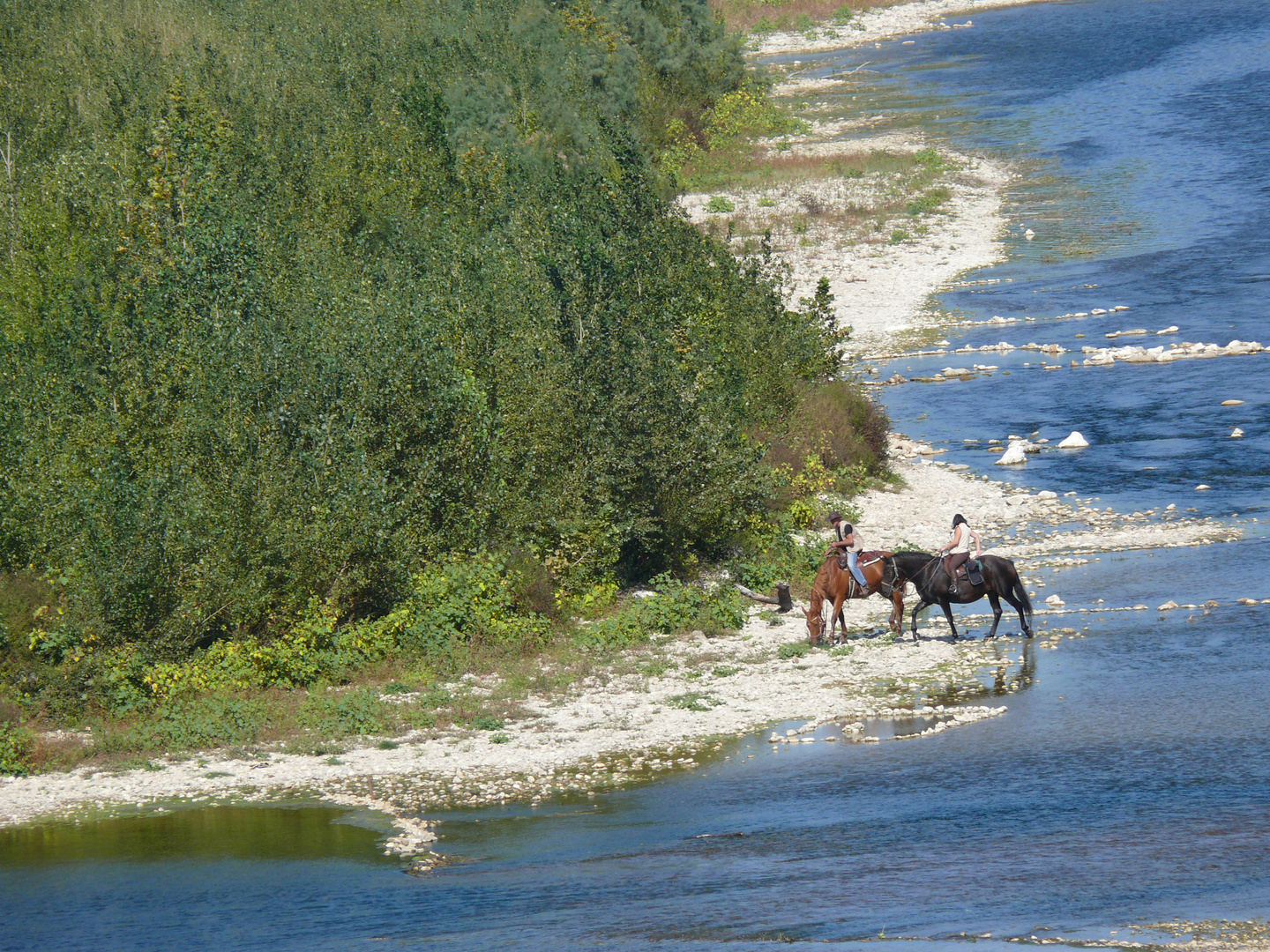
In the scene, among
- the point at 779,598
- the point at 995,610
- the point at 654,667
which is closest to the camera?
the point at 654,667

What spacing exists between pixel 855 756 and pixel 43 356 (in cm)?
1811

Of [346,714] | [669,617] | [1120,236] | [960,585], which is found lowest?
[669,617]

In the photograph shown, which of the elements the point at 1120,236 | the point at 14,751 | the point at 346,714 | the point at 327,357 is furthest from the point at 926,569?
the point at 1120,236

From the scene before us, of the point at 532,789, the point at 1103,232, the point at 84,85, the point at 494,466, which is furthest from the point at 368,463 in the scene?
the point at 1103,232

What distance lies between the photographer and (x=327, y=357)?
2606cm

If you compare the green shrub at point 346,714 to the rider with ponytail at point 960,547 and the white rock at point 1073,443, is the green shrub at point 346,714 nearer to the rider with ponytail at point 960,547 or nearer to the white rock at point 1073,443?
the rider with ponytail at point 960,547

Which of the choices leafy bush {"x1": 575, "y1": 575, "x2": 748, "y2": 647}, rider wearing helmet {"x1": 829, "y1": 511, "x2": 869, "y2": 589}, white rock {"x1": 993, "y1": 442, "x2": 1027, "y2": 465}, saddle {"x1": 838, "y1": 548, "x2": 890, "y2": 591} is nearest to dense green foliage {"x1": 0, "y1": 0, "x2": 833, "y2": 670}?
leafy bush {"x1": 575, "y1": 575, "x2": 748, "y2": 647}

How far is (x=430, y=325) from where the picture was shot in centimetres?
2797

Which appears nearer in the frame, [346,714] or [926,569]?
[346,714]

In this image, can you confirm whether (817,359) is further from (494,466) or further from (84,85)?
(84,85)

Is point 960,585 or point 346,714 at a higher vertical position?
point 960,585

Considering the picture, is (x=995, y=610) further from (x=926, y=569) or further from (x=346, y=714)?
(x=346, y=714)

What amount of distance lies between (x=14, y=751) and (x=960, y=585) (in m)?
15.2

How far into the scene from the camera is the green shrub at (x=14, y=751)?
19844mm
